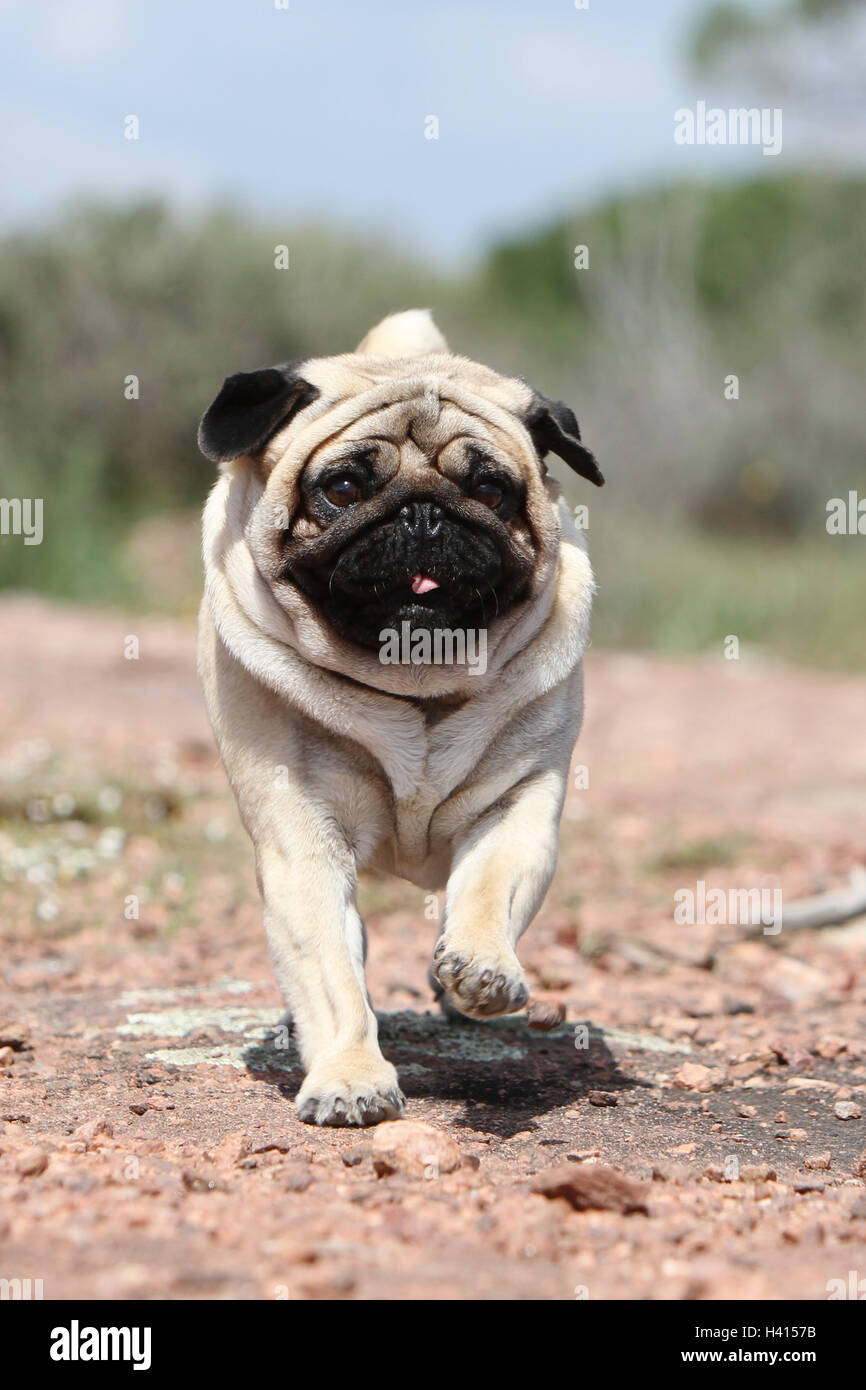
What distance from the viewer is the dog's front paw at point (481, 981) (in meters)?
3.55

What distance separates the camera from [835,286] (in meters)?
30.6

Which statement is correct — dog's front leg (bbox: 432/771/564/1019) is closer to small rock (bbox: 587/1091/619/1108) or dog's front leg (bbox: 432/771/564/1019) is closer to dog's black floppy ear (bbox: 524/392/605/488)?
small rock (bbox: 587/1091/619/1108)

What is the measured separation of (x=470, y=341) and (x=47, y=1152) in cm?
2430

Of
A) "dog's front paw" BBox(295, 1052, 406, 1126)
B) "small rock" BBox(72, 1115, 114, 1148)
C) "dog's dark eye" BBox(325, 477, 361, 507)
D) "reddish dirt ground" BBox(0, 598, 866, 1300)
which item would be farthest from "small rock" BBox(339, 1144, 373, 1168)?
"dog's dark eye" BBox(325, 477, 361, 507)

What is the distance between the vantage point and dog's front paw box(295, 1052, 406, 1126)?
11.8 ft

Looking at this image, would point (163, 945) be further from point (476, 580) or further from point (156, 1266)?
point (156, 1266)

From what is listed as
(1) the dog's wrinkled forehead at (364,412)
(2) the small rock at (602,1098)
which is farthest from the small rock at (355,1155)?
(1) the dog's wrinkled forehead at (364,412)

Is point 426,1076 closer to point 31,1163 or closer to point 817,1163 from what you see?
point 817,1163

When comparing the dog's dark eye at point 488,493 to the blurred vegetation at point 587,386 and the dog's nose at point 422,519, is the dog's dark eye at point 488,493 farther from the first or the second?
A: the blurred vegetation at point 587,386

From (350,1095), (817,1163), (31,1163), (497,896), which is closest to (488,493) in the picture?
(497,896)

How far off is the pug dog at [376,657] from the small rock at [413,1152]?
498 mm

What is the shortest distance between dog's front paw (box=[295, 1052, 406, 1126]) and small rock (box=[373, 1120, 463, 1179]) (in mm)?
232

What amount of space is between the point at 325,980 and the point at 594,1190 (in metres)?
1.06

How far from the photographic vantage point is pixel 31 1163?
309 centimetres
